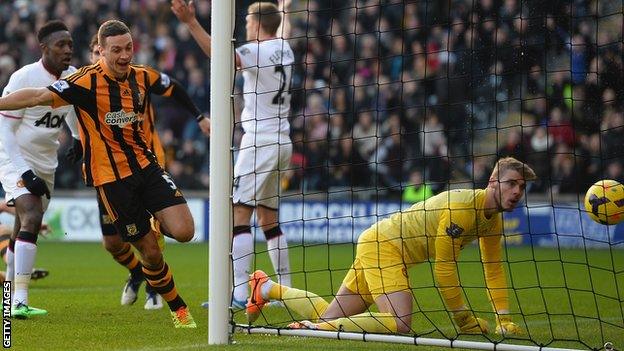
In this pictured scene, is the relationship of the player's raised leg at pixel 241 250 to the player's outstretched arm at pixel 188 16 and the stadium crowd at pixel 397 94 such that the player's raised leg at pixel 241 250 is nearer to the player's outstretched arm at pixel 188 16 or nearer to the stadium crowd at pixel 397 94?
the player's outstretched arm at pixel 188 16

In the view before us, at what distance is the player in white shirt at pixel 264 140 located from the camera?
31.0 ft

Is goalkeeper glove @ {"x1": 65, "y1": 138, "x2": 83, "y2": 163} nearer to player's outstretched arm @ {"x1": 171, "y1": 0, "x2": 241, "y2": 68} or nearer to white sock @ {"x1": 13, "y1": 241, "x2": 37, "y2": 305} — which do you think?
white sock @ {"x1": 13, "y1": 241, "x2": 37, "y2": 305}

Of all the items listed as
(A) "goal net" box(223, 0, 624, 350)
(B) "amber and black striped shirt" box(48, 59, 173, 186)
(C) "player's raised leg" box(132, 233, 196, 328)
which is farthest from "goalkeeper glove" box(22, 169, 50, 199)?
(A) "goal net" box(223, 0, 624, 350)

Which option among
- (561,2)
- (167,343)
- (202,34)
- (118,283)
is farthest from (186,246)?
(167,343)

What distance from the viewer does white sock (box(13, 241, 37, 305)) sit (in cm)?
851

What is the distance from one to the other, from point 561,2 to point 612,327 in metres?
5.05

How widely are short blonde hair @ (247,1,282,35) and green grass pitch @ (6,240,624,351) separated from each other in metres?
2.08

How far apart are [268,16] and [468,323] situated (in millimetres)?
3482

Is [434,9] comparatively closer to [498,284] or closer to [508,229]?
[508,229]

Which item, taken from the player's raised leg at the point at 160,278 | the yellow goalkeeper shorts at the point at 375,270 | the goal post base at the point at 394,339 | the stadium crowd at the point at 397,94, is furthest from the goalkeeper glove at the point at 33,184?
the stadium crowd at the point at 397,94

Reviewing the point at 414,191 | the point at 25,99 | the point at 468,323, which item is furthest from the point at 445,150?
the point at 25,99

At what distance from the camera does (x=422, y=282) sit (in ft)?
40.2

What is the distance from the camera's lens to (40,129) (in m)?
9.21

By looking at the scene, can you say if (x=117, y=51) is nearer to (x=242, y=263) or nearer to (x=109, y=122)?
(x=109, y=122)
